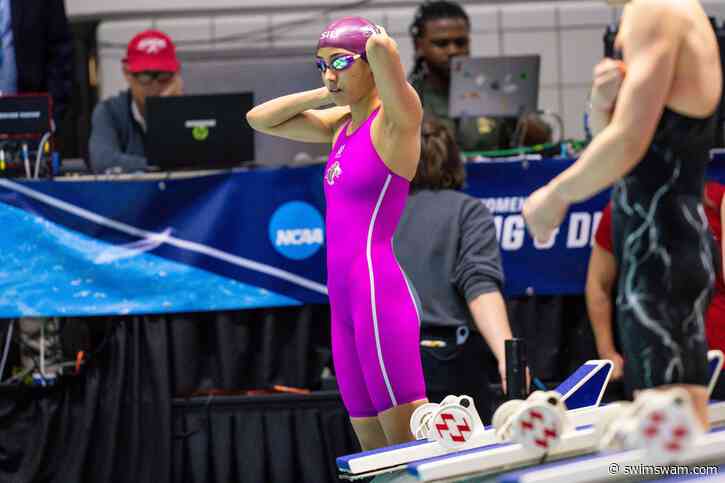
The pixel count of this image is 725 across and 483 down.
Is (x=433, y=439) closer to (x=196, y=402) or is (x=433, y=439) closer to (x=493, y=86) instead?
(x=196, y=402)

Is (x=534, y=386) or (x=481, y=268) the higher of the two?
(x=481, y=268)

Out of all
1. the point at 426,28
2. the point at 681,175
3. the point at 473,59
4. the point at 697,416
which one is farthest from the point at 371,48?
the point at 426,28

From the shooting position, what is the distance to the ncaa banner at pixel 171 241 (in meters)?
5.21

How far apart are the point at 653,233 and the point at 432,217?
6.83ft

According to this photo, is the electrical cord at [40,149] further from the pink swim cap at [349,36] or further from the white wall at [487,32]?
the white wall at [487,32]

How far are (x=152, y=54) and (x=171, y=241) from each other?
118cm

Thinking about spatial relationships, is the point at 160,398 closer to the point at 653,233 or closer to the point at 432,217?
the point at 432,217

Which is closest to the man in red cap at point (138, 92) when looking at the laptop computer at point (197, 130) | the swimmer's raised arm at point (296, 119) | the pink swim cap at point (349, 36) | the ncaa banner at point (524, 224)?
the laptop computer at point (197, 130)

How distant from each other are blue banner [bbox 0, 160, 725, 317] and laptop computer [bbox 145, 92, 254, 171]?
15 centimetres

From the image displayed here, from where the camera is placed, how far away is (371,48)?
3279mm

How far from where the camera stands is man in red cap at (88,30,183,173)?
5.94 m

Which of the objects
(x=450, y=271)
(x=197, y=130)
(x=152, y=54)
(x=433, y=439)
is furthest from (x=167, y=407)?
(x=433, y=439)

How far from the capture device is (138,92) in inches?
238

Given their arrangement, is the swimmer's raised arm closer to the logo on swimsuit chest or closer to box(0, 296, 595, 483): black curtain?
the logo on swimsuit chest
